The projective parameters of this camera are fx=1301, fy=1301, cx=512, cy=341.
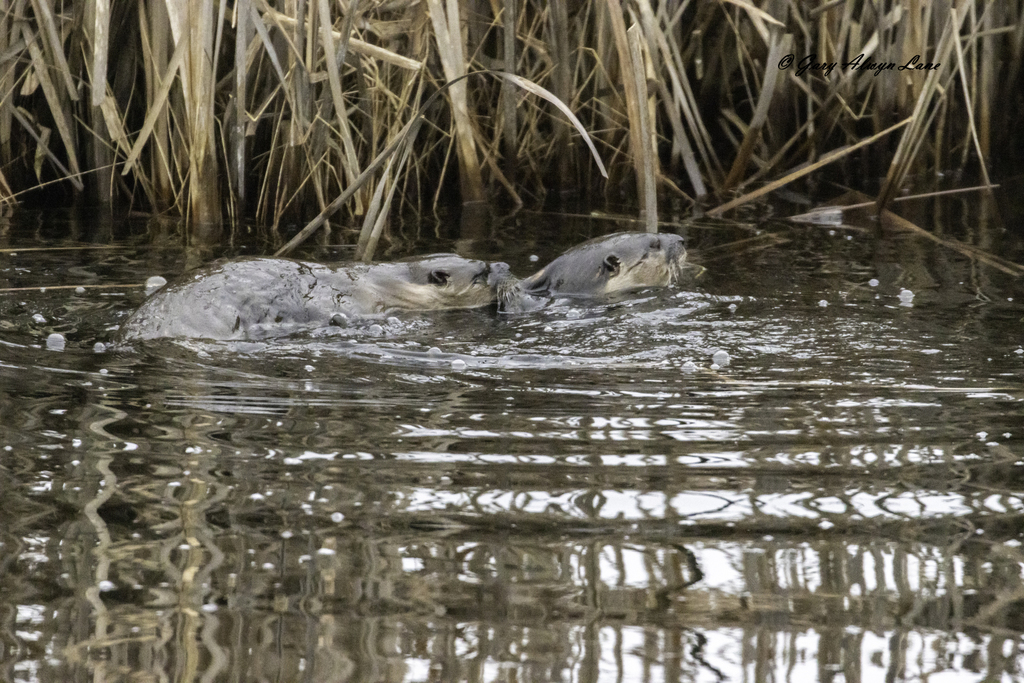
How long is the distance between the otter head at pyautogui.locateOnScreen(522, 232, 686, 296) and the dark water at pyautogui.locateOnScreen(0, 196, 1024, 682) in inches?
28.8

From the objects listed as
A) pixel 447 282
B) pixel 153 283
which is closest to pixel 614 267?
pixel 447 282

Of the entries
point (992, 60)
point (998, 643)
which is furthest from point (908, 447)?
point (992, 60)

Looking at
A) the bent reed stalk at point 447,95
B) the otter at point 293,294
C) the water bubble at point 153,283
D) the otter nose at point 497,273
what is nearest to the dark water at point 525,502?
the otter at point 293,294

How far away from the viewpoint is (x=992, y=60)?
6695 millimetres

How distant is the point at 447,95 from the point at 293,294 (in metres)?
1.91

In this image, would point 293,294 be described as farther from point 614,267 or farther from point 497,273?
point 614,267

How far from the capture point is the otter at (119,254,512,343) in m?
3.65

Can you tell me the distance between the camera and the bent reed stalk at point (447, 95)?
187 inches

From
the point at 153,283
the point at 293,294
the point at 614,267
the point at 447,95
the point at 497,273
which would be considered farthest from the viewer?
the point at 447,95

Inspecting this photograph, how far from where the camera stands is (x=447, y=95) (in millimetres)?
5625

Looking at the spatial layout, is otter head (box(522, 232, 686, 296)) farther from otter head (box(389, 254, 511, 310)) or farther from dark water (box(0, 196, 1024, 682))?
dark water (box(0, 196, 1024, 682))

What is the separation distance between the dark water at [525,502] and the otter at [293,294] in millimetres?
157

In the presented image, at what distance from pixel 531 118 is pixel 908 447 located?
3886 millimetres

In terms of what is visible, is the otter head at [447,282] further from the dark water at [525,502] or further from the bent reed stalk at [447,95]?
the dark water at [525,502]
